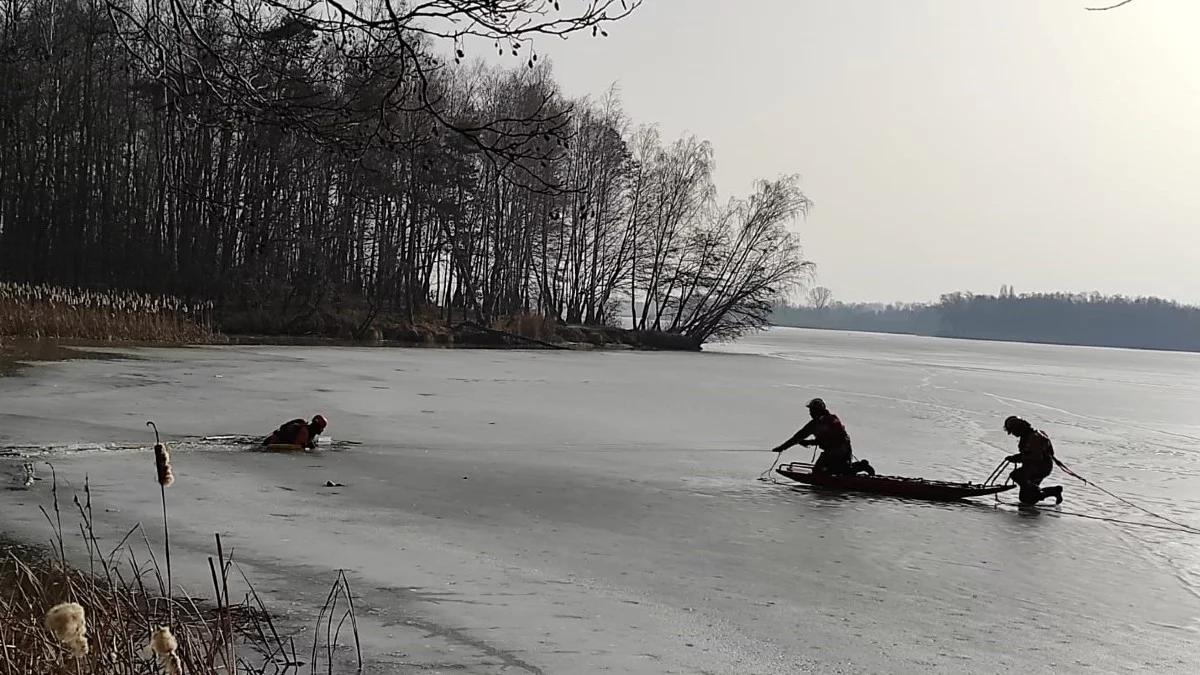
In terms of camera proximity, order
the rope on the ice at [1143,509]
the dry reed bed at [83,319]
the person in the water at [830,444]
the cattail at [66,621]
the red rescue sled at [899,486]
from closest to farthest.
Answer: the cattail at [66,621], the rope on the ice at [1143,509], the red rescue sled at [899,486], the person in the water at [830,444], the dry reed bed at [83,319]

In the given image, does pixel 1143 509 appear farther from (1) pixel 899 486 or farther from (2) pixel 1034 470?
(1) pixel 899 486

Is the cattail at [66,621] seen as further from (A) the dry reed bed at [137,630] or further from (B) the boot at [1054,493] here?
(B) the boot at [1054,493]

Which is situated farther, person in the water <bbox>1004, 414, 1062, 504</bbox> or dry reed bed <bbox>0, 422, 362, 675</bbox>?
person in the water <bbox>1004, 414, 1062, 504</bbox>

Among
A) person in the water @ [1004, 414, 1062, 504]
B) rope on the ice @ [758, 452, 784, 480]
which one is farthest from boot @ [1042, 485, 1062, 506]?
rope on the ice @ [758, 452, 784, 480]

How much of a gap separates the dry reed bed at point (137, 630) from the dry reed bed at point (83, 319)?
15558 mm

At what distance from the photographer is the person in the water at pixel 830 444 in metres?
9.18

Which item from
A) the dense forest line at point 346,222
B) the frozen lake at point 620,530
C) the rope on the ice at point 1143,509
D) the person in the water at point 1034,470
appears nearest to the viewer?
the frozen lake at point 620,530

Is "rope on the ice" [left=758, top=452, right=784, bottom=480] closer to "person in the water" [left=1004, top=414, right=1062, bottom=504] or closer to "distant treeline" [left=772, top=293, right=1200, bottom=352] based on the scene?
"person in the water" [left=1004, top=414, right=1062, bottom=504]

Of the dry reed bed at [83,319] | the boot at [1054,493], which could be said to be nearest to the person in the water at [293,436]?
the boot at [1054,493]

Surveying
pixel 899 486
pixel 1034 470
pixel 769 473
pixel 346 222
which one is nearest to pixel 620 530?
pixel 899 486

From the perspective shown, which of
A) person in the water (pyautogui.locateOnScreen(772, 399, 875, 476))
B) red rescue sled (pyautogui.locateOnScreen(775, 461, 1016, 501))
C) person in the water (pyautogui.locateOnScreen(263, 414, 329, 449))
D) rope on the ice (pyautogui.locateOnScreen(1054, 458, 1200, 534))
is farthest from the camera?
person in the water (pyautogui.locateOnScreen(772, 399, 875, 476))

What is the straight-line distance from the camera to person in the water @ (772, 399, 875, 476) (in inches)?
361

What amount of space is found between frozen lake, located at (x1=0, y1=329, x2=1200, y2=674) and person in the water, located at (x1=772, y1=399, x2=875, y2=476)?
0.52 meters

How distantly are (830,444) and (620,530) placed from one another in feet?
11.4
